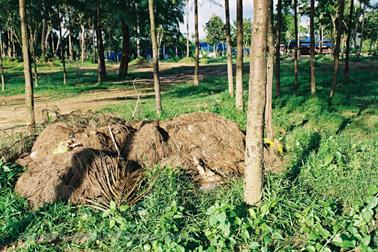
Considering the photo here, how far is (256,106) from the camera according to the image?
16.0ft

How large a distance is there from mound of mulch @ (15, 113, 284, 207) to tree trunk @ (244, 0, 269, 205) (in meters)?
1.43

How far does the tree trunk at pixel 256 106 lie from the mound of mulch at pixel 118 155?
56.3 inches

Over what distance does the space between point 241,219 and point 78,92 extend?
16698 millimetres

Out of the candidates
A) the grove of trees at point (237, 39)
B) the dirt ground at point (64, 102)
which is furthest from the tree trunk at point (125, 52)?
the dirt ground at point (64, 102)

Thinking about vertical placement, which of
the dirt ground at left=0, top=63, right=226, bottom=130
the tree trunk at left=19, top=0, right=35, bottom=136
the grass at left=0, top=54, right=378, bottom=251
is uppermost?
the tree trunk at left=19, top=0, right=35, bottom=136

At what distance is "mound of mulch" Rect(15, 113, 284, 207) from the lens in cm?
597

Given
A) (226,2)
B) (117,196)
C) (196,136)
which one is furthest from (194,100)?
(117,196)

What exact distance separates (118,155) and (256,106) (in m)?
2.87

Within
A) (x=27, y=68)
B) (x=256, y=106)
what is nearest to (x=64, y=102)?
(x=27, y=68)

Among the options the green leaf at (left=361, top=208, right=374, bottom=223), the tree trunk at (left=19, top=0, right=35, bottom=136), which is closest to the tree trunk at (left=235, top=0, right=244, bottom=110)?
the tree trunk at (left=19, top=0, right=35, bottom=136)

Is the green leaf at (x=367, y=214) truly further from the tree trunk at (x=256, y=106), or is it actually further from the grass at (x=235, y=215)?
the tree trunk at (x=256, y=106)

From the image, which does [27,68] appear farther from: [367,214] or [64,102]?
[64,102]

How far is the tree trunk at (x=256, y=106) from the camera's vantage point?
4668 mm

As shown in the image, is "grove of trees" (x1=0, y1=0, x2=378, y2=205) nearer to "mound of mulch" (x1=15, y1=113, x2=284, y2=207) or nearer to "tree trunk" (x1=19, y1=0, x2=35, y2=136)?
"tree trunk" (x1=19, y1=0, x2=35, y2=136)
